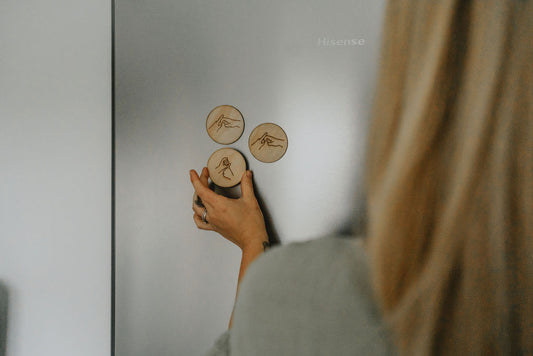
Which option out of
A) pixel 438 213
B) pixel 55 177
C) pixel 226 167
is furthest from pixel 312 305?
pixel 55 177

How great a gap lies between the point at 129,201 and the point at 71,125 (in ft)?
0.91

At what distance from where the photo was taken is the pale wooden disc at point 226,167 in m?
0.79

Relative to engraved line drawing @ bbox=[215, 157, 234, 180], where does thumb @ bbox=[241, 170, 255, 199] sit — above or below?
below

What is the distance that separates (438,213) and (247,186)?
52cm

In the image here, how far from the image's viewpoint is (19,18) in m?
0.90

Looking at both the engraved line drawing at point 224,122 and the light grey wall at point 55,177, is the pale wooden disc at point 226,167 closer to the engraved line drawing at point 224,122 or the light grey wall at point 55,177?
the engraved line drawing at point 224,122

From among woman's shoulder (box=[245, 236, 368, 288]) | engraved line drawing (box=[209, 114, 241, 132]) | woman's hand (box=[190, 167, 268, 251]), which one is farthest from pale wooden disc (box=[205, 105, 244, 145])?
woman's shoulder (box=[245, 236, 368, 288])

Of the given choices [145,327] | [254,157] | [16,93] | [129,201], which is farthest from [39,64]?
[145,327]

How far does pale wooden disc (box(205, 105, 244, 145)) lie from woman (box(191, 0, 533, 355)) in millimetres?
503

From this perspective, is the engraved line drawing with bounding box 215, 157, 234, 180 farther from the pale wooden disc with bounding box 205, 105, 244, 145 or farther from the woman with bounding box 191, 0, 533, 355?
the woman with bounding box 191, 0, 533, 355

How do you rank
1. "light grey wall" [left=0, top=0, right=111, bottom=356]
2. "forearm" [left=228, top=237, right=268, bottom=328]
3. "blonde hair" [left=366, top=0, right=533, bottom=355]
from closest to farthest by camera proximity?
1. "blonde hair" [left=366, top=0, right=533, bottom=355]
2. "forearm" [left=228, top=237, right=268, bottom=328]
3. "light grey wall" [left=0, top=0, right=111, bottom=356]

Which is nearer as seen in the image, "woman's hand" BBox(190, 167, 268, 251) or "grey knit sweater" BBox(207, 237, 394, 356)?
"grey knit sweater" BBox(207, 237, 394, 356)

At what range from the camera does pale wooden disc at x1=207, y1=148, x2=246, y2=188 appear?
79 cm

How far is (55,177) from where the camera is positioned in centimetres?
90
